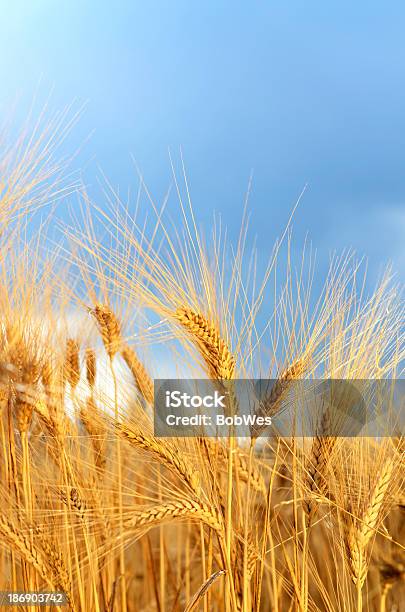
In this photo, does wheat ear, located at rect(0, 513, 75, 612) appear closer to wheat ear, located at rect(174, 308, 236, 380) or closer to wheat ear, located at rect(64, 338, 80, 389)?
wheat ear, located at rect(64, 338, 80, 389)

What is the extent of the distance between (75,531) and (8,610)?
31 centimetres

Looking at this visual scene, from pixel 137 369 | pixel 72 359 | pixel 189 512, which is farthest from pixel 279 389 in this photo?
pixel 72 359

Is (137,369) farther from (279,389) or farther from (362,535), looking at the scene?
(362,535)

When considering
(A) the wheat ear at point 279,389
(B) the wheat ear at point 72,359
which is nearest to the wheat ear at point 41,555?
(B) the wheat ear at point 72,359

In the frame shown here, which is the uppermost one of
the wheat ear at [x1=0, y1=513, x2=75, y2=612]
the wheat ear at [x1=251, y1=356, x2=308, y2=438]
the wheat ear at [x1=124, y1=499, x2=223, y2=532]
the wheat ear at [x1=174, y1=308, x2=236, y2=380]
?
the wheat ear at [x1=174, y1=308, x2=236, y2=380]

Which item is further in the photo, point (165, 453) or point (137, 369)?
point (137, 369)

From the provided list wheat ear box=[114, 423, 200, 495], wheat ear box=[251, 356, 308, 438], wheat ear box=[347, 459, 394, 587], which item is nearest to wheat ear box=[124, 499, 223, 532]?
wheat ear box=[114, 423, 200, 495]

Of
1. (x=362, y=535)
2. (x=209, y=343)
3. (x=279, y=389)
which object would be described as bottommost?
(x=362, y=535)

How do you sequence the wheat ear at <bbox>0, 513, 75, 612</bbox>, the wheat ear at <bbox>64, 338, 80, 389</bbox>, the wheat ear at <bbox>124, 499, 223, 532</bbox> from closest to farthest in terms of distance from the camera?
1. the wheat ear at <bbox>124, 499, 223, 532</bbox>
2. the wheat ear at <bbox>0, 513, 75, 612</bbox>
3. the wheat ear at <bbox>64, 338, 80, 389</bbox>

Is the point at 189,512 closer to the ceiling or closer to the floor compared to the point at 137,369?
closer to the floor

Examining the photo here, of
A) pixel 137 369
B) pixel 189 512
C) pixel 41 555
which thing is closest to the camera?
pixel 189 512

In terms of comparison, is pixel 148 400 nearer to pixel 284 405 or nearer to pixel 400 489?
pixel 284 405

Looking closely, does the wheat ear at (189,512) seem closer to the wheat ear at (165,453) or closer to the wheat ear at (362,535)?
the wheat ear at (165,453)

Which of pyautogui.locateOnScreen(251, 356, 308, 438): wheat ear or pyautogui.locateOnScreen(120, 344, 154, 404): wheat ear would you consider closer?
pyautogui.locateOnScreen(251, 356, 308, 438): wheat ear
